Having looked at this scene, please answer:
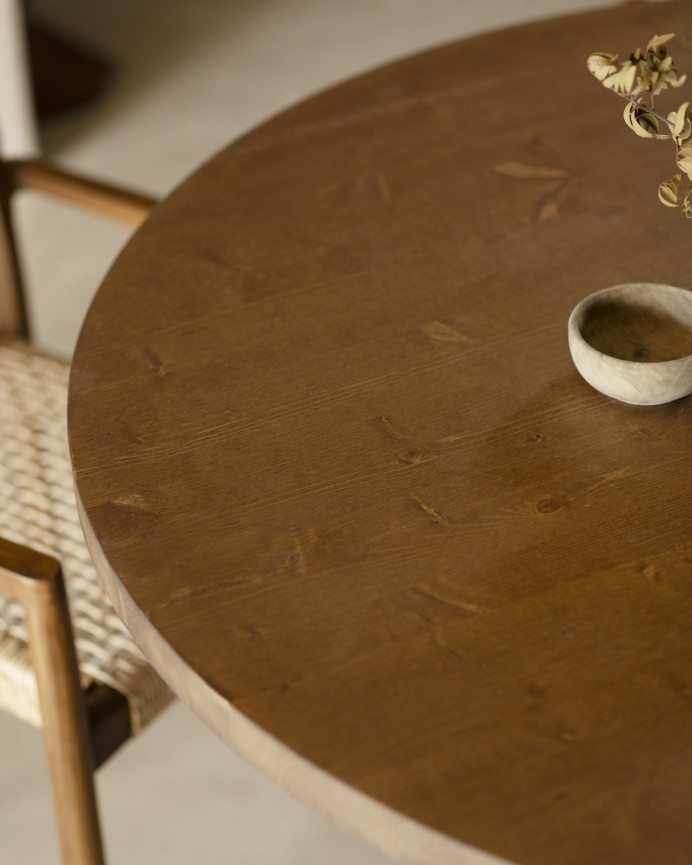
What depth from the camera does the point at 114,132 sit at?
2812mm

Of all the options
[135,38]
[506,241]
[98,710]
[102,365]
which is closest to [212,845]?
[98,710]

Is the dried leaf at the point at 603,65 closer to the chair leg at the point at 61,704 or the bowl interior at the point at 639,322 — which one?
the bowl interior at the point at 639,322

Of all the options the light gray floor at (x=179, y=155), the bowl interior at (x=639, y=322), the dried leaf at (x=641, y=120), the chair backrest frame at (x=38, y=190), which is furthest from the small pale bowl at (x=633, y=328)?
the chair backrest frame at (x=38, y=190)

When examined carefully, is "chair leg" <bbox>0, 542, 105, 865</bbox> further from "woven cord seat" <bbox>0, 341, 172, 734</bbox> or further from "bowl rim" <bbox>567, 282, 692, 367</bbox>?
"bowl rim" <bbox>567, 282, 692, 367</bbox>

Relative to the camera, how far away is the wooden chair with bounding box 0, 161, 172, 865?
859 millimetres

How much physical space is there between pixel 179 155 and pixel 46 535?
70.7 inches

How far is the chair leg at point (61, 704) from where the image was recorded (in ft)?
2.73

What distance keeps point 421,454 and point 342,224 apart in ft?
1.10

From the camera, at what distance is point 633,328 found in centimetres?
84

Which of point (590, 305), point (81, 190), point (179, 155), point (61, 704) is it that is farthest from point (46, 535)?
point (179, 155)

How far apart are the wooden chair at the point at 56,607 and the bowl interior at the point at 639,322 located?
0.48 metres

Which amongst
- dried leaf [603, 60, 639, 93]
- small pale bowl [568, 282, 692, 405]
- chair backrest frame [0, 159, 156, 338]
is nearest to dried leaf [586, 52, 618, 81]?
dried leaf [603, 60, 639, 93]

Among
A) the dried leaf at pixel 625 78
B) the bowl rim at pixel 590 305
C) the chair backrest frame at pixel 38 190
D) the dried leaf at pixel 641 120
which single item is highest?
the dried leaf at pixel 625 78

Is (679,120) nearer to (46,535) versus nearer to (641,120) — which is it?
(641,120)
